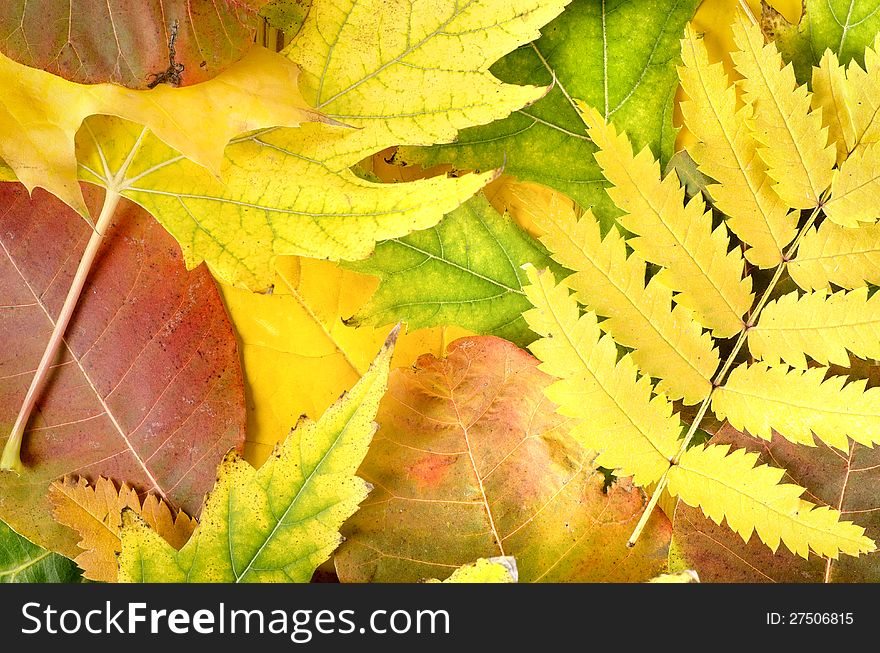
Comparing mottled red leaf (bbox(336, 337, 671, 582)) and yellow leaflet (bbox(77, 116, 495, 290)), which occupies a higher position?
yellow leaflet (bbox(77, 116, 495, 290))

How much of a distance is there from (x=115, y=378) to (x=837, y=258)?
54 cm

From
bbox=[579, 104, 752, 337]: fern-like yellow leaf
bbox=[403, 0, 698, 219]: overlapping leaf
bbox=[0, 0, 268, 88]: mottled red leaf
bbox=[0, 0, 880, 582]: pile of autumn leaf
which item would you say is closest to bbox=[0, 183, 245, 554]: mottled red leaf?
bbox=[0, 0, 880, 582]: pile of autumn leaf

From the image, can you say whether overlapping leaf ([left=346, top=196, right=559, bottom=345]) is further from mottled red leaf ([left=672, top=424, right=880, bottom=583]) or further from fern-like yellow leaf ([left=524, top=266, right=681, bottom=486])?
mottled red leaf ([left=672, top=424, right=880, bottom=583])

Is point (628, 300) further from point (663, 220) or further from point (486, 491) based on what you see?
point (486, 491)

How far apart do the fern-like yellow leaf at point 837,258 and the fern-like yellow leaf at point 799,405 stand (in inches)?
2.5

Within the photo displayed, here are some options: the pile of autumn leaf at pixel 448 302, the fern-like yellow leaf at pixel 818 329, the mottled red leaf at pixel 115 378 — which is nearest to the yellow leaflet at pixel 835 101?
the pile of autumn leaf at pixel 448 302

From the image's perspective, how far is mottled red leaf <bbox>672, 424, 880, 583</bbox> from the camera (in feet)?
1.75

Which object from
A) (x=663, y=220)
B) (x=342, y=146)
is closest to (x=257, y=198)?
(x=342, y=146)

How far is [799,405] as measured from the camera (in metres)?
0.48

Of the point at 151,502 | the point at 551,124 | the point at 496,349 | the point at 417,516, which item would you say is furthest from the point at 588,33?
the point at 151,502

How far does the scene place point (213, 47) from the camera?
48 cm

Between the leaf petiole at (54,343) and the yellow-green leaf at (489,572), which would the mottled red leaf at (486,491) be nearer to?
the yellow-green leaf at (489,572)

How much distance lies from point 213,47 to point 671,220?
33 cm
